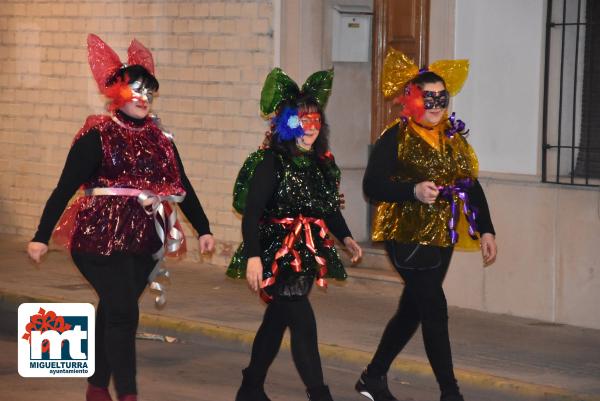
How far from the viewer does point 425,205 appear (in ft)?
24.9

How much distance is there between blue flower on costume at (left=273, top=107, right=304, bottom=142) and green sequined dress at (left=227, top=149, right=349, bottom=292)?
107 mm

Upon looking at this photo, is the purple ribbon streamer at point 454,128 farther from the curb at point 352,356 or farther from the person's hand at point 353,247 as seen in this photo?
the curb at point 352,356

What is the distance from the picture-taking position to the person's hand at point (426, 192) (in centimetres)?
729

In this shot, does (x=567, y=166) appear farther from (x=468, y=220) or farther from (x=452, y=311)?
(x=468, y=220)

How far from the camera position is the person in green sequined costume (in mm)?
6980

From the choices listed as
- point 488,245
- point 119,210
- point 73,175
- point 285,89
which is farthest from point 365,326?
point 73,175

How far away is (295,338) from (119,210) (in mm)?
1183

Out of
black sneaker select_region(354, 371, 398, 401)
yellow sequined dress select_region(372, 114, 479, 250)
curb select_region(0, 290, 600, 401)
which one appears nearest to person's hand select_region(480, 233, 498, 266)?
yellow sequined dress select_region(372, 114, 479, 250)

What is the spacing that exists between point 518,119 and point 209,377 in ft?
12.2

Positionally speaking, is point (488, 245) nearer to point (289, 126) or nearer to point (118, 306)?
point (289, 126)

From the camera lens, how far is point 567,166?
10.9m

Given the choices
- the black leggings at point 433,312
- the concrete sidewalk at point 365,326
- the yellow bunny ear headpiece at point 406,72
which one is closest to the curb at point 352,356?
the concrete sidewalk at point 365,326

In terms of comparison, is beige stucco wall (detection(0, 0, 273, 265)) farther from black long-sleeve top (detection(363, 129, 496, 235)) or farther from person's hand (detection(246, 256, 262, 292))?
person's hand (detection(246, 256, 262, 292))

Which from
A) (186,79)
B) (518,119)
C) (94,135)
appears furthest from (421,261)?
(186,79)
